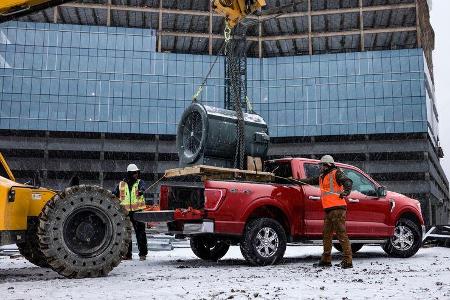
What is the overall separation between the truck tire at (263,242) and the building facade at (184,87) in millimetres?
52144

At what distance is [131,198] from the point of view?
980cm

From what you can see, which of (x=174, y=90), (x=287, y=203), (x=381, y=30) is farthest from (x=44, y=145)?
(x=287, y=203)

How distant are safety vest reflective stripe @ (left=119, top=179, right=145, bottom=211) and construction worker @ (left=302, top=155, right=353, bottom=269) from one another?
3.64 m

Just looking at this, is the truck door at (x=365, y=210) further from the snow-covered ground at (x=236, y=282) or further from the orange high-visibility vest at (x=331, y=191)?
the orange high-visibility vest at (x=331, y=191)

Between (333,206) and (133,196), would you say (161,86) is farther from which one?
(333,206)

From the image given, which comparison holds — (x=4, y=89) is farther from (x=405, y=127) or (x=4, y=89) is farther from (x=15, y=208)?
(x=15, y=208)

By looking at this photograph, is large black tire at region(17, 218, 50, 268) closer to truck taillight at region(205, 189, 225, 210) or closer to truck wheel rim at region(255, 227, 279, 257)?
truck taillight at region(205, 189, 225, 210)

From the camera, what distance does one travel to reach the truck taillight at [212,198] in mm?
8180

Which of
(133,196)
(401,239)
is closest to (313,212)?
(401,239)

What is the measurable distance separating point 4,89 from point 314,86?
37.9 meters

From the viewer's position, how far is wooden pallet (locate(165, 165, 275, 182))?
335 inches

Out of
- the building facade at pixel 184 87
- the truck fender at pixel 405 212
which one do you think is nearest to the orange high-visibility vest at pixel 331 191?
the truck fender at pixel 405 212

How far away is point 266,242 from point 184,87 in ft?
183

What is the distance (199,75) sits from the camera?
6338 centimetres
